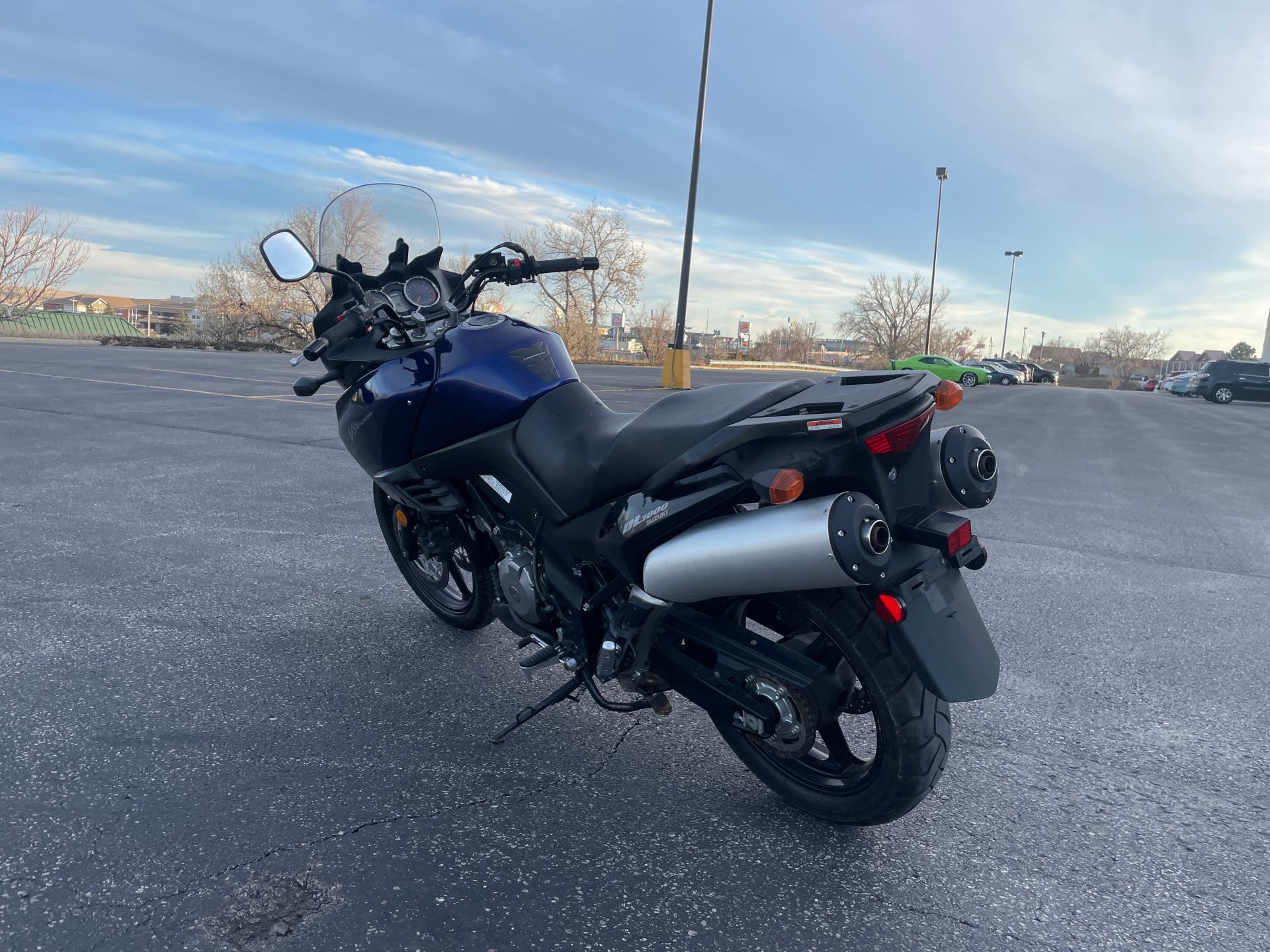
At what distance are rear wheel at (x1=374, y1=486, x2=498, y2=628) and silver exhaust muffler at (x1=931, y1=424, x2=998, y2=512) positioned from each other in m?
1.92

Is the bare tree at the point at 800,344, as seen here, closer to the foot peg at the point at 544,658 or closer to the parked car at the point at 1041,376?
the parked car at the point at 1041,376

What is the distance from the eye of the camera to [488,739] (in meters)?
2.89

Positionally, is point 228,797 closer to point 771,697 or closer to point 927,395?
point 771,697

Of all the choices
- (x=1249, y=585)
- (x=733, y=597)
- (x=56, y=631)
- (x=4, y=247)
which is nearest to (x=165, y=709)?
(x=56, y=631)

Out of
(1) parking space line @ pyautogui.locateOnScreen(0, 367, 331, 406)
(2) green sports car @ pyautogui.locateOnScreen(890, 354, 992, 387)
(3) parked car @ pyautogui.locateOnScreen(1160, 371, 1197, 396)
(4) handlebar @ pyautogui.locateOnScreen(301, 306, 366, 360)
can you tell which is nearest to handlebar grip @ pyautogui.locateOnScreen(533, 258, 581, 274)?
(4) handlebar @ pyautogui.locateOnScreen(301, 306, 366, 360)

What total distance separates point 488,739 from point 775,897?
114 centimetres

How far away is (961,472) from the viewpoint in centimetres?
218

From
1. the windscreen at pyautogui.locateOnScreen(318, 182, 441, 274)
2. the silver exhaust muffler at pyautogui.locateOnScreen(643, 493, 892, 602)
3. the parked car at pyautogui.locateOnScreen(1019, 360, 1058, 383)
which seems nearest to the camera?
the silver exhaust muffler at pyautogui.locateOnScreen(643, 493, 892, 602)

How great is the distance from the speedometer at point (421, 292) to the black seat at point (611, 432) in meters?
0.75

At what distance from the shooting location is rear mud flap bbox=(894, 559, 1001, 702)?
6.63 ft

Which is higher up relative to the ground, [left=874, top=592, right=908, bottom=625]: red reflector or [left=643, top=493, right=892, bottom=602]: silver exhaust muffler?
[left=643, top=493, right=892, bottom=602]: silver exhaust muffler

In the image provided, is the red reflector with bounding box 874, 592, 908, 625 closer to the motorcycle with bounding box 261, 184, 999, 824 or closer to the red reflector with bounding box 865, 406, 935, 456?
the motorcycle with bounding box 261, 184, 999, 824

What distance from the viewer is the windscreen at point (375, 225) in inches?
133

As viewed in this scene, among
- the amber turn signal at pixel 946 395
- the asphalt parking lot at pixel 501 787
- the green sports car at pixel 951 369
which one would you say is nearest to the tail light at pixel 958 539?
the amber turn signal at pixel 946 395
